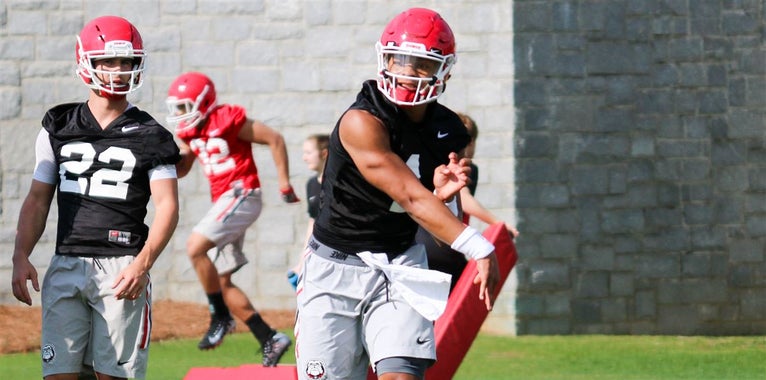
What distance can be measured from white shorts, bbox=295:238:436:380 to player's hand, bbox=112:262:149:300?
0.75 m

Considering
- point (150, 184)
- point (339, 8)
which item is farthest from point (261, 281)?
point (150, 184)

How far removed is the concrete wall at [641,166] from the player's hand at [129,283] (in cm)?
648

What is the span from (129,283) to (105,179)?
51 cm

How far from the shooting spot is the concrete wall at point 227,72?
464 inches

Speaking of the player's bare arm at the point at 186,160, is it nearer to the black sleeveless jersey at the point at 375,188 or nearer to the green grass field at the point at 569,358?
the green grass field at the point at 569,358

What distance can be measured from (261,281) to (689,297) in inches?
162

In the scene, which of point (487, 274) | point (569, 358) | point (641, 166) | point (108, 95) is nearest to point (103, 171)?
point (108, 95)

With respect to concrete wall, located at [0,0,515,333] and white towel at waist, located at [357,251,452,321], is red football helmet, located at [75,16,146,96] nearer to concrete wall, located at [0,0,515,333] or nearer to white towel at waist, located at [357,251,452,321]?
white towel at waist, located at [357,251,452,321]

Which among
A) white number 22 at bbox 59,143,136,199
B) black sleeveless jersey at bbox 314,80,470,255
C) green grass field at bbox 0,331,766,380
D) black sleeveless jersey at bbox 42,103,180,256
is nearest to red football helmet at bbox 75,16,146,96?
black sleeveless jersey at bbox 42,103,180,256

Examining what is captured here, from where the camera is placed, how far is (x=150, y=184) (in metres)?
5.60

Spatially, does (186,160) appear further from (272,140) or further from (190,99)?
(272,140)

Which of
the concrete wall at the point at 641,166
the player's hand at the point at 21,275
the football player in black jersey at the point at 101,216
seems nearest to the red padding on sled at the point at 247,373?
the football player in black jersey at the point at 101,216

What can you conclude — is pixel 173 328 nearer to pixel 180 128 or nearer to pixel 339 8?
pixel 180 128

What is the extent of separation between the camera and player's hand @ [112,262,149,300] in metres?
5.35
